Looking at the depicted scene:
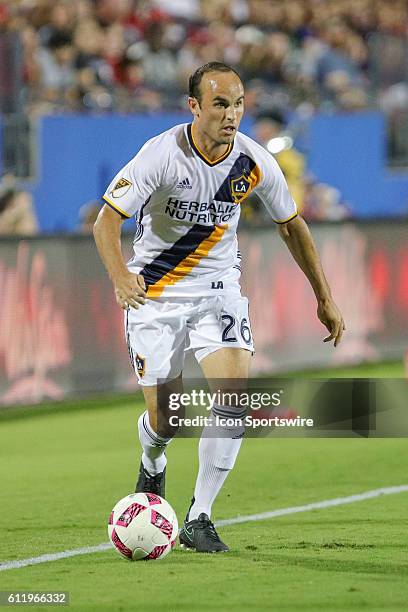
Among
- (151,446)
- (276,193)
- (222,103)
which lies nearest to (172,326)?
(151,446)

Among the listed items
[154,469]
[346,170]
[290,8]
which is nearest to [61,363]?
[154,469]

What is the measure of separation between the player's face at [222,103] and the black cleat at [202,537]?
182cm

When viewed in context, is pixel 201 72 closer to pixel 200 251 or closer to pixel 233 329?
pixel 200 251

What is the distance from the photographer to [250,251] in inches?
563

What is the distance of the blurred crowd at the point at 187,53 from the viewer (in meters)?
15.6

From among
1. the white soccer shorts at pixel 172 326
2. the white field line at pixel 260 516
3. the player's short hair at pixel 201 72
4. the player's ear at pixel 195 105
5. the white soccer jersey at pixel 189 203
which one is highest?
the player's short hair at pixel 201 72

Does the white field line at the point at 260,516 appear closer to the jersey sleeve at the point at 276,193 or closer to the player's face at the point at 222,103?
the jersey sleeve at the point at 276,193

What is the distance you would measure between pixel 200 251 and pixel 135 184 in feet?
1.90

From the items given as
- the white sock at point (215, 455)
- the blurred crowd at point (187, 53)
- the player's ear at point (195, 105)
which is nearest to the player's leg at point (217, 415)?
the white sock at point (215, 455)

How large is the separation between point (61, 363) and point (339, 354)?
389cm

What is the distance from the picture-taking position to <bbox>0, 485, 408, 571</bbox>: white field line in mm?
6561

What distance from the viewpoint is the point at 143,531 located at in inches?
256

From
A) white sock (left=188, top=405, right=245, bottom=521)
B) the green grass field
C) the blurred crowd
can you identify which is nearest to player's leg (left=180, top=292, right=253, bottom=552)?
white sock (left=188, top=405, right=245, bottom=521)

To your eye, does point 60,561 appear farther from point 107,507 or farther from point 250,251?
point 250,251
